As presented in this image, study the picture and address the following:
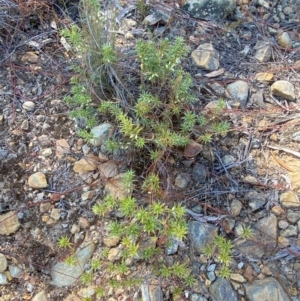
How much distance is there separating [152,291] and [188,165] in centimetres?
61

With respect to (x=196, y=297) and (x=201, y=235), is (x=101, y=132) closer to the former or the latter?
(x=201, y=235)

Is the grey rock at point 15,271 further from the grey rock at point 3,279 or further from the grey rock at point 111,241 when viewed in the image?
the grey rock at point 111,241

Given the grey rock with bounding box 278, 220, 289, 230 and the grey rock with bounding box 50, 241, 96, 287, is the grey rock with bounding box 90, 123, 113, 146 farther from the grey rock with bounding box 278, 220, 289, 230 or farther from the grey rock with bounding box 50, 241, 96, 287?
the grey rock with bounding box 278, 220, 289, 230

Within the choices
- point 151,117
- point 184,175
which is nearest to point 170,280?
point 184,175

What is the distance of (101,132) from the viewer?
2.25m

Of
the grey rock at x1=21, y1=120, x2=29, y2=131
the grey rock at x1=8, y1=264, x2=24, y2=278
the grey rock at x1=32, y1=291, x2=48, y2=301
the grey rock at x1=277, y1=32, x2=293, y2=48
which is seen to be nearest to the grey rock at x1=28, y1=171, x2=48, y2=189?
the grey rock at x1=21, y1=120, x2=29, y2=131

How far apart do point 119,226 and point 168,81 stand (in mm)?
747

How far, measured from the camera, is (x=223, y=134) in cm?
228

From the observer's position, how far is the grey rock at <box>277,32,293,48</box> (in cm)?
262

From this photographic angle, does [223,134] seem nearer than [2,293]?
No

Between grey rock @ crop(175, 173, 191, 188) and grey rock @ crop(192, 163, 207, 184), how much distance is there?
1.3 inches

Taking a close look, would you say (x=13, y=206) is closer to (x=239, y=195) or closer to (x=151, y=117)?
(x=151, y=117)

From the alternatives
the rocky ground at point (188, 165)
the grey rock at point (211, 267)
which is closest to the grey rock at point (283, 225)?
the rocky ground at point (188, 165)

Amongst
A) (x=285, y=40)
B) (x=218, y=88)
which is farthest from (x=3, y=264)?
(x=285, y=40)
